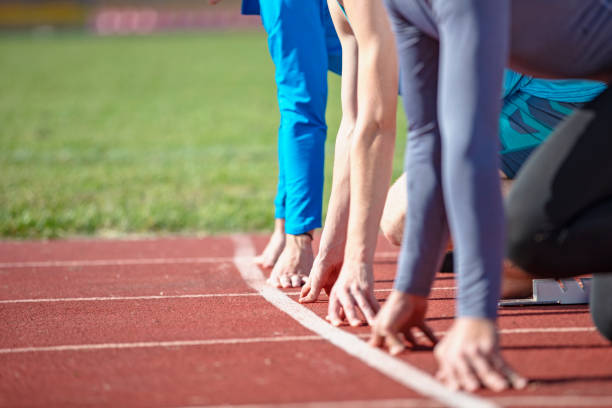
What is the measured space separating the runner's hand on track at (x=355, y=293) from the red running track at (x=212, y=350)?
0.06 metres

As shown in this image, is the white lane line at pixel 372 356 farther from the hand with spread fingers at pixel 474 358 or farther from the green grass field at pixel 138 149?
the green grass field at pixel 138 149

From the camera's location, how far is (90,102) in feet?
58.9

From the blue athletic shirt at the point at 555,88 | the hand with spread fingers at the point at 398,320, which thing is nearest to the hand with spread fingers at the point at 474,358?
the hand with spread fingers at the point at 398,320

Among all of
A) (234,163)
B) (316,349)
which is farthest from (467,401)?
(234,163)

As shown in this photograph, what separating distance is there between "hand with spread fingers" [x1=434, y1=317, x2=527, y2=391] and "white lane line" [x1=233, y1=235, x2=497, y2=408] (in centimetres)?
5

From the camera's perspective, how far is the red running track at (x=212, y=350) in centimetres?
240

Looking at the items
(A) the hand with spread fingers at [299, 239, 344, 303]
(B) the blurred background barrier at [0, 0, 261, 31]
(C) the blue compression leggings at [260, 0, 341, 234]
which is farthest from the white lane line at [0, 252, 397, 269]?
(B) the blurred background barrier at [0, 0, 261, 31]

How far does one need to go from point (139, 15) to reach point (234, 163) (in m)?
53.8

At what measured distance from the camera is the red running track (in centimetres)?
240

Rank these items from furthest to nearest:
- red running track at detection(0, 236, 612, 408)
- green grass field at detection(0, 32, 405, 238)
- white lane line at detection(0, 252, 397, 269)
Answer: green grass field at detection(0, 32, 405, 238) < white lane line at detection(0, 252, 397, 269) < red running track at detection(0, 236, 612, 408)

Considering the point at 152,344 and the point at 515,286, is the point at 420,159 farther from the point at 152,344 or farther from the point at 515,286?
the point at 515,286

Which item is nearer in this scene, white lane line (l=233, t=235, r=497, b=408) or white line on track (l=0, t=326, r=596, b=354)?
white lane line (l=233, t=235, r=497, b=408)

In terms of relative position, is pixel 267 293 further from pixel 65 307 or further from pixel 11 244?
pixel 11 244

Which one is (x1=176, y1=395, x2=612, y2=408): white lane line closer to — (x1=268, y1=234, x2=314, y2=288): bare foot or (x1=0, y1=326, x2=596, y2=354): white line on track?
(x1=0, y1=326, x2=596, y2=354): white line on track
